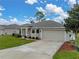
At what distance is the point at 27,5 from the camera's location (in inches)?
1907

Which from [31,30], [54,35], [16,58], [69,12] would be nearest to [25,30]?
[31,30]

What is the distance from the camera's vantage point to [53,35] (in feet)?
131

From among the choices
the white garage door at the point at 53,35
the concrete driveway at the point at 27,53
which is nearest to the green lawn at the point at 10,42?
the concrete driveway at the point at 27,53

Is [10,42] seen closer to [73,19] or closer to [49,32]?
[73,19]

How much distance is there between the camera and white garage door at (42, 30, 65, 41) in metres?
39.3

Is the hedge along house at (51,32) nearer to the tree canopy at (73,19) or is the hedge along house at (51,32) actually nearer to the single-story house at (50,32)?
the single-story house at (50,32)

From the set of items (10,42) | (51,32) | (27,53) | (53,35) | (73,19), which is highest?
(73,19)

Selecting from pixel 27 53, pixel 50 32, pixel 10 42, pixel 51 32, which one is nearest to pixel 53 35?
pixel 51 32

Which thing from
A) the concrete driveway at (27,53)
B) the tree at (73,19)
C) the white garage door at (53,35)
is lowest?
the concrete driveway at (27,53)

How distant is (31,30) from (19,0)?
803 centimetres

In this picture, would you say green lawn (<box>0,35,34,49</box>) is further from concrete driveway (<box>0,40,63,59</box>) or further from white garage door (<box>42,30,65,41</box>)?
white garage door (<box>42,30,65,41</box>)

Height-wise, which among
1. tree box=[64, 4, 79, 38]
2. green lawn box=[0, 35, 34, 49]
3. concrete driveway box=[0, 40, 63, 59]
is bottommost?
concrete driveway box=[0, 40, 63, 59]

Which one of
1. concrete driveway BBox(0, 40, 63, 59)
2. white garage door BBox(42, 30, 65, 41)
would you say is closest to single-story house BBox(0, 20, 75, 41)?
white garage door BBox(42, 30, 65, 41)

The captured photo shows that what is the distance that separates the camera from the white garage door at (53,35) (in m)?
39.3
